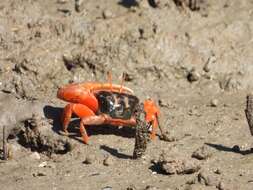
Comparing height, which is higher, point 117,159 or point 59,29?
point 59,29

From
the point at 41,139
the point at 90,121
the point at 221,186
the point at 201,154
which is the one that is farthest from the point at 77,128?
the point at 221,186

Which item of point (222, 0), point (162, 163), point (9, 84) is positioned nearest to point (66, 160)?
point (162, 163)

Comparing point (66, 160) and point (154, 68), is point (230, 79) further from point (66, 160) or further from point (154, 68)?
point (66, 160)

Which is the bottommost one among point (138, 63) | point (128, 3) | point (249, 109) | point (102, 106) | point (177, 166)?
point (177, 166)

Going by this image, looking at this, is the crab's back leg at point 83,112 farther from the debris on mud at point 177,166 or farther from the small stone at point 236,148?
the small stone at point 236,148

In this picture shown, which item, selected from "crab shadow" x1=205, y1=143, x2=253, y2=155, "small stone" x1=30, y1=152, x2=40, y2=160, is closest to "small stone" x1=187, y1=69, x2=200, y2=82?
"crab shadow" x1=205, y1=143, x2=253, y2=155

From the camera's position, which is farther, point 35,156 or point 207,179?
point 35,156

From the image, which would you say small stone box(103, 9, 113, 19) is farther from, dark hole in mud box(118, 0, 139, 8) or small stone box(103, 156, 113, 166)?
small stone box(103, 156, 113, 166)

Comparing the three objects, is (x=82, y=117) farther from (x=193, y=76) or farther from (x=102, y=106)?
(x=193, y=76)
